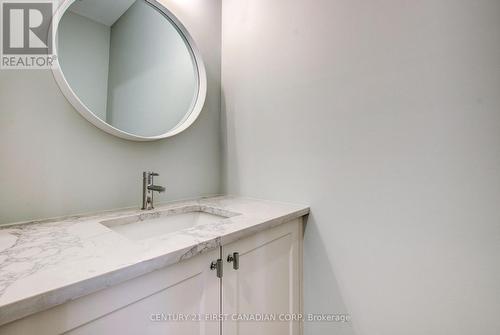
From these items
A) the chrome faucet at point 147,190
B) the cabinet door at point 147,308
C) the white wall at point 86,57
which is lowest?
the cabinet door at point 147,308

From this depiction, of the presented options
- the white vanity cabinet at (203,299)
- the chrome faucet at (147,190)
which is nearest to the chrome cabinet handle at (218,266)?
the white vanity cabinet at (203,299)

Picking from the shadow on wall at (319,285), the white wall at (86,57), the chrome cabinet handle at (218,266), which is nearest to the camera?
the chrome cabinet handle at (218,266)

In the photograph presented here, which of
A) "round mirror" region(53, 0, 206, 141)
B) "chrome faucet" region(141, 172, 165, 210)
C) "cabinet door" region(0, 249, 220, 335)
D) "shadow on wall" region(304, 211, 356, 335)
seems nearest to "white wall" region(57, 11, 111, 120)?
"round mirror" region(53, 0, 206, 141)

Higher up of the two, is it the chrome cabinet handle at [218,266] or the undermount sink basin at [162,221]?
the undermount sink basin at [162,221]

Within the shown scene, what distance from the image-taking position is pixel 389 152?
821 mm

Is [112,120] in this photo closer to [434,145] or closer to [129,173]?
[129,173]

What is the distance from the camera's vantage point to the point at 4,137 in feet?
2.35

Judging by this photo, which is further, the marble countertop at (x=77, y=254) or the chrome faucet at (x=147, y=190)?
the chrome faucet at (x=147, y=190)

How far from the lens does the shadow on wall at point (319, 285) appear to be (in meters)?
0.94

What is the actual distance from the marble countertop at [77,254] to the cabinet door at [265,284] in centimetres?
8

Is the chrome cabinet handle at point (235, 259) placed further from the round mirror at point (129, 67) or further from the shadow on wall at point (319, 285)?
the round mirror at point (129, 67)

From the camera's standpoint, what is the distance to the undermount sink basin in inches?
34.3

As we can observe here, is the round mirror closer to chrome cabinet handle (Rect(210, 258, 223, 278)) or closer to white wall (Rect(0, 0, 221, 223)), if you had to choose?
white wall (Rect(0, 0, 221, 223))

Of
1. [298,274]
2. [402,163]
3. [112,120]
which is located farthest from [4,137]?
[402,163]
